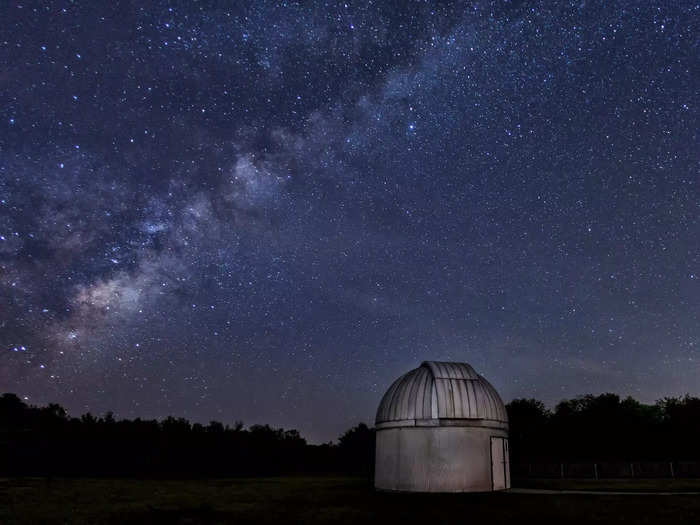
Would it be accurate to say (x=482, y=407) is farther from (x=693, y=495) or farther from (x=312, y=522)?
(x=312, y=522)

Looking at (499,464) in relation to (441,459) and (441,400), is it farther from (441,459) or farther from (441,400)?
(441,400)

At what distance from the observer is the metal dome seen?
2133 centimetres

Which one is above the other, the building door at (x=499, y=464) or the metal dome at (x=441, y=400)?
the metal dome at (x=441, y=400)

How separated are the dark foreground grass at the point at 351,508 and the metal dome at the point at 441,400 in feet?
9.39

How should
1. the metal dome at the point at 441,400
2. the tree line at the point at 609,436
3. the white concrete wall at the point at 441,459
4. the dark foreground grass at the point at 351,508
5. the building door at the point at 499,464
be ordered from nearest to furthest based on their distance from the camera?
the dark foreground grass at the point at 351,508
the white concrete wall at the point at 441,459
the metal dome at the point at 441,400
the building door at the point at 499,464
the tree line at the point at 609,436

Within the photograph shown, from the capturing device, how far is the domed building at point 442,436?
20891 millimetres

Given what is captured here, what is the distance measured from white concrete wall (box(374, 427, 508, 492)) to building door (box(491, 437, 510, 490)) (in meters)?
0.35

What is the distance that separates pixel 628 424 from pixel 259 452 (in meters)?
35.0

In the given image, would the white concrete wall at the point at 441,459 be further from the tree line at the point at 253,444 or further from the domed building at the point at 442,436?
the tree line at the point at 253,444

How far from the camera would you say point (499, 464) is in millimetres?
22391

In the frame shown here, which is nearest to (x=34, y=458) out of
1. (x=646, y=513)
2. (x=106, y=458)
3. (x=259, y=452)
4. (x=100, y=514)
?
(x=106, y=458)

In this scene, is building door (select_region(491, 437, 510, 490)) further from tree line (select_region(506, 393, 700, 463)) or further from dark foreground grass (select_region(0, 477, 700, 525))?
tree line (select_region(506, 393, 700, 463))

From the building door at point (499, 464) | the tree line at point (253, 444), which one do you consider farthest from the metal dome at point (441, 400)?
the tree line at point (253, 444)

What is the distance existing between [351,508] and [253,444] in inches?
1605
